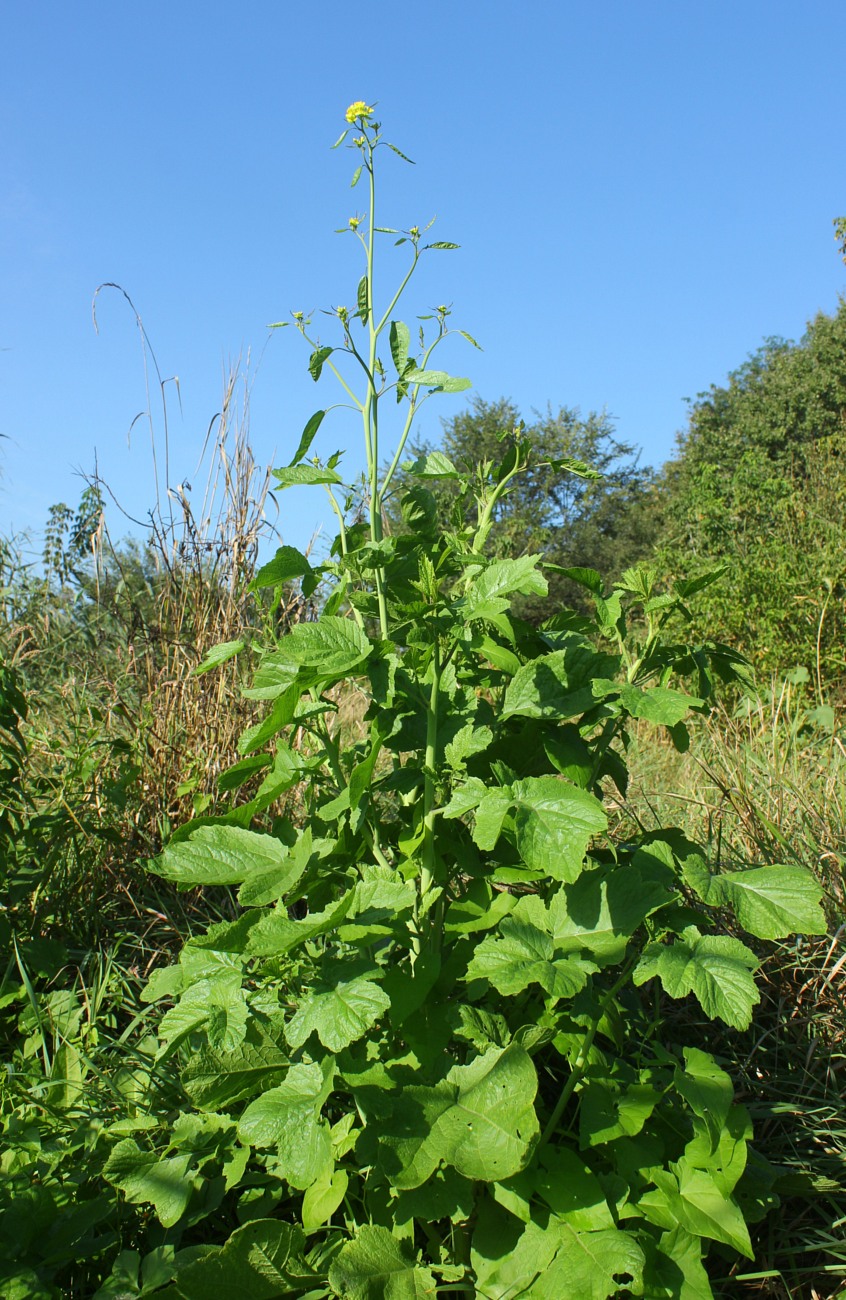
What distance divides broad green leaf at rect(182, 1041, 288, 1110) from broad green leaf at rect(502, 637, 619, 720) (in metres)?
0.63

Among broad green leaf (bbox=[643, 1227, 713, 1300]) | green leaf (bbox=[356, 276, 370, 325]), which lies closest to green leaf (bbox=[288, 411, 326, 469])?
green leaf (bbox=[356, 276, 370, 325])

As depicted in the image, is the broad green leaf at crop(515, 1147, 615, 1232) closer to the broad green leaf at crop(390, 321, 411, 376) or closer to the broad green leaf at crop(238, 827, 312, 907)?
the broad green leaf at crop(238, 827, 312, 907)

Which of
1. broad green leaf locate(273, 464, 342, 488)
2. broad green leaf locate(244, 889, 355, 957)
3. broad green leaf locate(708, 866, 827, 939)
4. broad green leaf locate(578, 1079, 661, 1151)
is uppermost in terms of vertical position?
broad green leaf locate(273, 464, 342, 488)

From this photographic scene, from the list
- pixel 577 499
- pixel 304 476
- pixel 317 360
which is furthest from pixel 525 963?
pixel 577 499

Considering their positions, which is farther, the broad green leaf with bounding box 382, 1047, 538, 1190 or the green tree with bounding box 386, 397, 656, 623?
the green tree with bounding box 386, 397, 656, 623

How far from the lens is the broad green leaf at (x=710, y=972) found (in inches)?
42.6

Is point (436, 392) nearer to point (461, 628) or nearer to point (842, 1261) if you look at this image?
point (461, 628)

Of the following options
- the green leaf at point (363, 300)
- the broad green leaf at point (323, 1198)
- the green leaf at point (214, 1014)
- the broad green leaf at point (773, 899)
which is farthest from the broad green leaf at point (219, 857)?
the green leaf at point (363, 300)

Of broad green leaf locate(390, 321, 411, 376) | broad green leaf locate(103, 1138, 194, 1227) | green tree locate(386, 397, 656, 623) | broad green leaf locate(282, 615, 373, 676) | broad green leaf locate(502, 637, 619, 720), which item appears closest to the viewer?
broad green leaf locate(282, 615, 373, 676)

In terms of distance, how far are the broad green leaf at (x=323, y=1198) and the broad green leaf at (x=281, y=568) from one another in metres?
0.88

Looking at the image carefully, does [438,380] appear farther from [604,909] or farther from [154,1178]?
[154,1178]

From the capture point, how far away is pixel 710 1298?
119cm

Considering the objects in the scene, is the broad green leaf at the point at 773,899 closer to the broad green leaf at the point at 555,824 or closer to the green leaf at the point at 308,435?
the broad green leaf at the point at 555,824

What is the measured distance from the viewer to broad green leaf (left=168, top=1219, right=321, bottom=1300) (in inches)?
46.3
